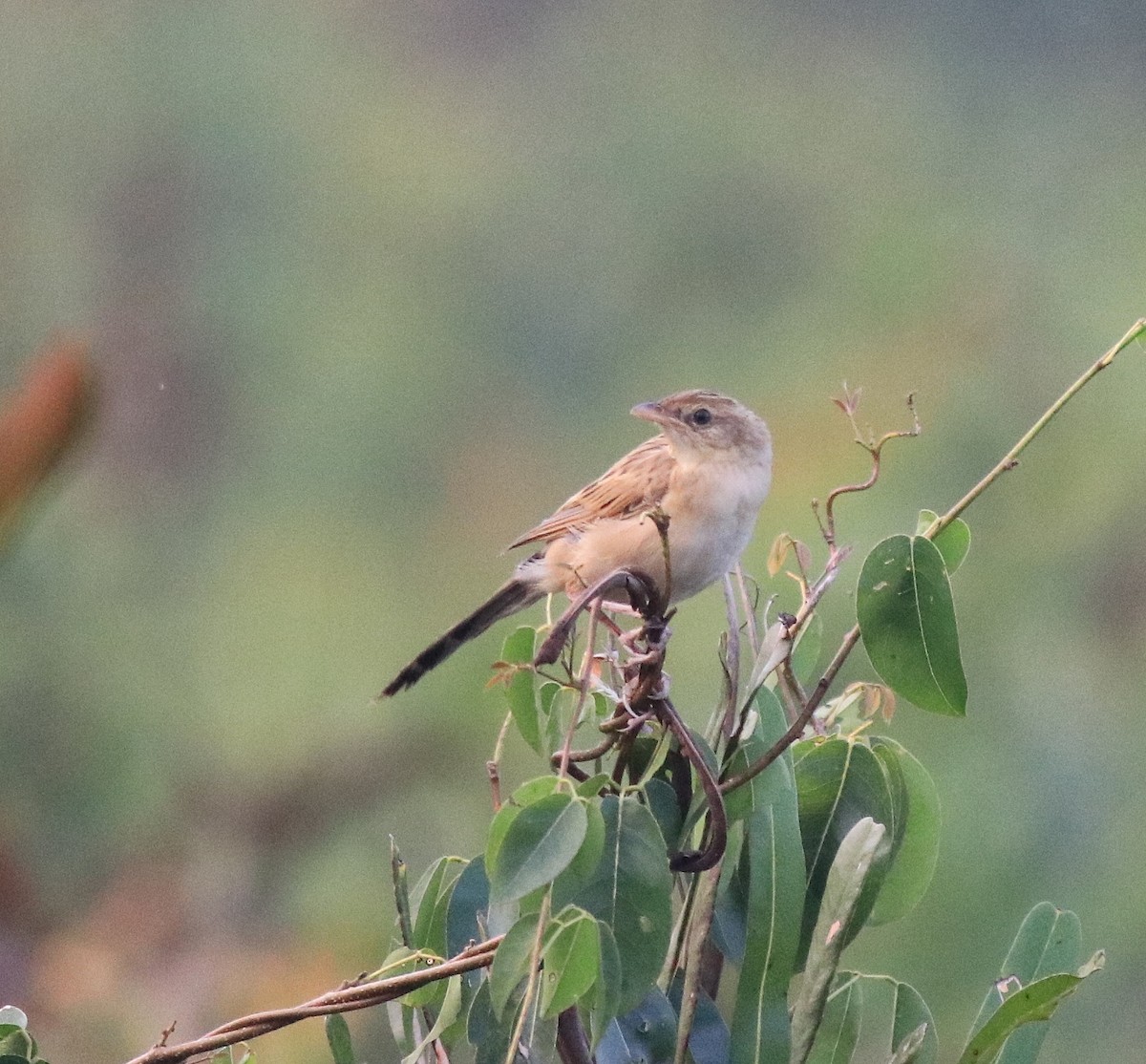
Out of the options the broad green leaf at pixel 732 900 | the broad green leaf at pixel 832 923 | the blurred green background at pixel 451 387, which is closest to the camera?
the broad green leaf at pixel 832 923

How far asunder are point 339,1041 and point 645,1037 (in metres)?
0.30

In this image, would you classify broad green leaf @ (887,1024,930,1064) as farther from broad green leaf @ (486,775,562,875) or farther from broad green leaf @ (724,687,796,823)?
broad green leaf @ (486,775,562,875)

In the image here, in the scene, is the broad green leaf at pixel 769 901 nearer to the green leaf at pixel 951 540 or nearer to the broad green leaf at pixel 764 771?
the broad green leaf at pixel 764 771

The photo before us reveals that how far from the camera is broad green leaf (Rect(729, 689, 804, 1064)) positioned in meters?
1.09

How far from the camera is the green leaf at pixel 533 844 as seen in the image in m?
0.92

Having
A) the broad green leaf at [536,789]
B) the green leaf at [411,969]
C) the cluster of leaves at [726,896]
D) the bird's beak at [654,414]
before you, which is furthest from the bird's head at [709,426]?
the broad green leaf at [536,789]

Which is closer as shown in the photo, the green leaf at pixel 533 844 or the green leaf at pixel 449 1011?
the green leaf at pixel 533 844

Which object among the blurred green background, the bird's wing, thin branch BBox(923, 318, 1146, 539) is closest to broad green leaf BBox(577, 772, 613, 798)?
thin branch BBox(923, 318, 1146, 539)

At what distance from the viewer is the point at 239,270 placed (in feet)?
13.9

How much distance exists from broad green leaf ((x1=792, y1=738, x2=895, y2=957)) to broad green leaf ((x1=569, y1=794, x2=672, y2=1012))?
207mm

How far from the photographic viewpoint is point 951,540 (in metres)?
1.20

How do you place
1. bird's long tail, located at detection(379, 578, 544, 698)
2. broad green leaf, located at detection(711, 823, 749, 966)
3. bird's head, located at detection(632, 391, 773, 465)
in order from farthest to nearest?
bird's head, located at detection(632, 391, 773, 465) < bird's long tail, located at detection(379, 578, 544, 698) < broad green leaf, located at detection(711, 823, 749, 966)

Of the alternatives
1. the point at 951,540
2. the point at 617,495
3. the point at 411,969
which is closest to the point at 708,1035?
the point at 411,969

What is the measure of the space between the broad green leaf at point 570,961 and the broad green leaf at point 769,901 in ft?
0.72
